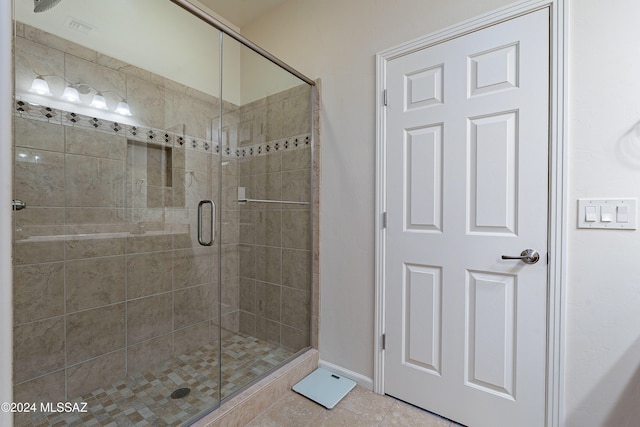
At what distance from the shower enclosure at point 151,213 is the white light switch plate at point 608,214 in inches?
58.6

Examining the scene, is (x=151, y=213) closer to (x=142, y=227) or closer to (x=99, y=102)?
(x=142, y=227)

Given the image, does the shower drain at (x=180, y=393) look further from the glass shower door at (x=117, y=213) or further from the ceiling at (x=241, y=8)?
the ceiling at (x=241, y=8)

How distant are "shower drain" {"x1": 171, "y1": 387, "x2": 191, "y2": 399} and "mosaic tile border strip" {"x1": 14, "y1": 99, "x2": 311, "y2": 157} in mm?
1522

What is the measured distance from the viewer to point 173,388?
5.69 ft

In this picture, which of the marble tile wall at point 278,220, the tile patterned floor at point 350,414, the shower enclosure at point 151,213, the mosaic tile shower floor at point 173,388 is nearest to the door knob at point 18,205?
the shower enclosure at point 151,213

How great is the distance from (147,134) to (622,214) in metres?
2.56

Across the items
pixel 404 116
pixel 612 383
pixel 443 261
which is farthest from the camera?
pixel 404 116

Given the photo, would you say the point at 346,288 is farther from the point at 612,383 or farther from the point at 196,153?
the point at 196,153

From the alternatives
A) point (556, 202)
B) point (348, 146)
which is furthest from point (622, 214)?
point (348, 146)

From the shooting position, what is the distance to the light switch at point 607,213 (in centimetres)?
120

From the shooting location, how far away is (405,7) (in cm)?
168


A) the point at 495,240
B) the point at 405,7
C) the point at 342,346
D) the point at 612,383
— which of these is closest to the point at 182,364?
the point at 342,346

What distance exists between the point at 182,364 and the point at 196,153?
149 cm

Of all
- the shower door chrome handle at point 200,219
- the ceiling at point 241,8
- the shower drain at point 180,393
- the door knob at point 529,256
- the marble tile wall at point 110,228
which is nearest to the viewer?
the door knob at point 529,256
